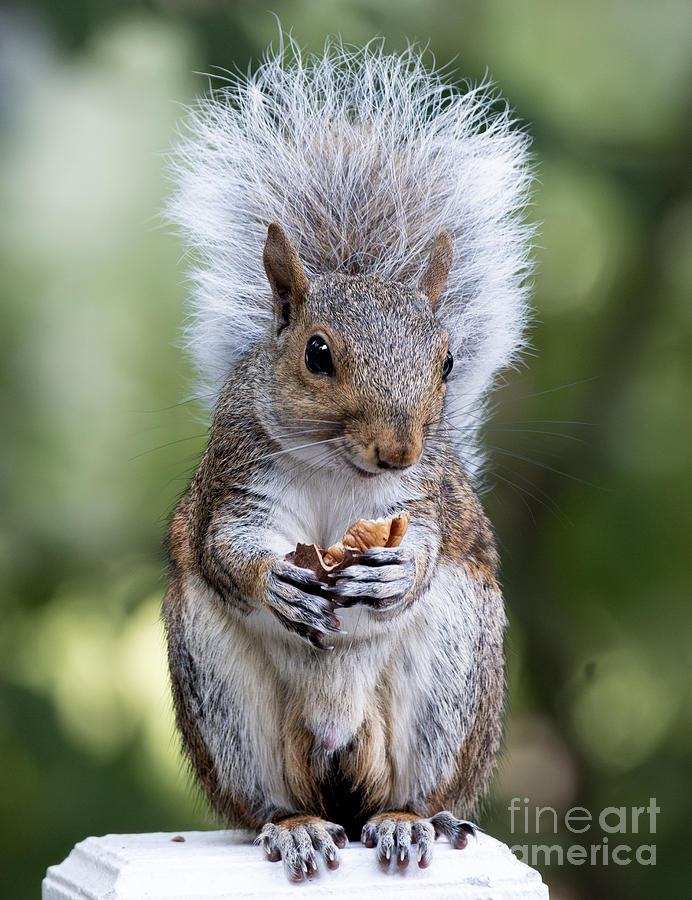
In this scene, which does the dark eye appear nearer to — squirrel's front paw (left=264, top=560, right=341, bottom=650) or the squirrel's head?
the squirrel's head

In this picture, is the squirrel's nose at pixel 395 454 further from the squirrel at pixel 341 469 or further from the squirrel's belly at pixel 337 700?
the squirrel's belly at pixel 337 700

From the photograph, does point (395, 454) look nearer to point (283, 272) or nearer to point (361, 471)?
point (361, 471)

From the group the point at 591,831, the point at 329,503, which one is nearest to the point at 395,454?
the point at 329,503

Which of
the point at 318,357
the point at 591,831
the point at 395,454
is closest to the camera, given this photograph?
the point at 395,454

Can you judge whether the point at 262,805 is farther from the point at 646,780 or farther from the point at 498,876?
the point at 646,780

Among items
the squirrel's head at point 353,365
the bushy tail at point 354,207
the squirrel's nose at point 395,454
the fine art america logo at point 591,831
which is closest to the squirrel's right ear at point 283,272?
the squirrel's head at point 353,365
